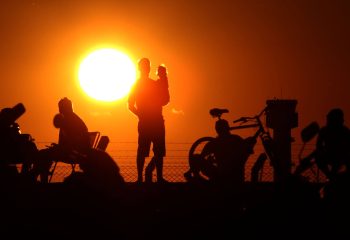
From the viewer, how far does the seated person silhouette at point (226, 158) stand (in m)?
9.60

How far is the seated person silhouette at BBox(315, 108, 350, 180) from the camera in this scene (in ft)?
24.3

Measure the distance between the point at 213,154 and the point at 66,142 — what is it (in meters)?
3.61

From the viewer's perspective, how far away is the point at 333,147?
7.77 metres

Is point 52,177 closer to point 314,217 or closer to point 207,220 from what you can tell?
point 207,220

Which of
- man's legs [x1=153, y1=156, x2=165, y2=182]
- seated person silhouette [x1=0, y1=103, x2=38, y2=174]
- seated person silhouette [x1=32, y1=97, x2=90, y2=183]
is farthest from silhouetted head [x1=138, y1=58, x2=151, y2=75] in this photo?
seated person silhouette [x1=0, y1=103, x2=38, y2=174]

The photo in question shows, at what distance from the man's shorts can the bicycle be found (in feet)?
2.60

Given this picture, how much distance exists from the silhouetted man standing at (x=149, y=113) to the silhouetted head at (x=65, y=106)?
42.2 inches

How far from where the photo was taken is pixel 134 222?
24.4 ft

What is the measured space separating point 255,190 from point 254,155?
0.87m

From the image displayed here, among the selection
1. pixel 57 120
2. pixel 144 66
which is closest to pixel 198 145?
pixel 144 66

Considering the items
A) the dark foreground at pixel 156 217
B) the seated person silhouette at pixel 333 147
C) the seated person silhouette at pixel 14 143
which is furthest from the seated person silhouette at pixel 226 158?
the seated person silhouette at pixel 14 143

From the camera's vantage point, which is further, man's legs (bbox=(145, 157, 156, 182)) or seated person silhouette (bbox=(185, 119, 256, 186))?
man's legs (bbox=(145, 157, 156, 182))

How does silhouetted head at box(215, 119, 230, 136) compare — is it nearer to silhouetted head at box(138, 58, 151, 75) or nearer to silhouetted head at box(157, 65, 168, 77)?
silhouetted head at box(157, 65, 168, 77)

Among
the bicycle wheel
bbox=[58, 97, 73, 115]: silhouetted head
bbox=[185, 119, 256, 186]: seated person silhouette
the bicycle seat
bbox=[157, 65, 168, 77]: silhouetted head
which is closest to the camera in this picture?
bbox=[58, 97, 73, 115]: silhouetted head
